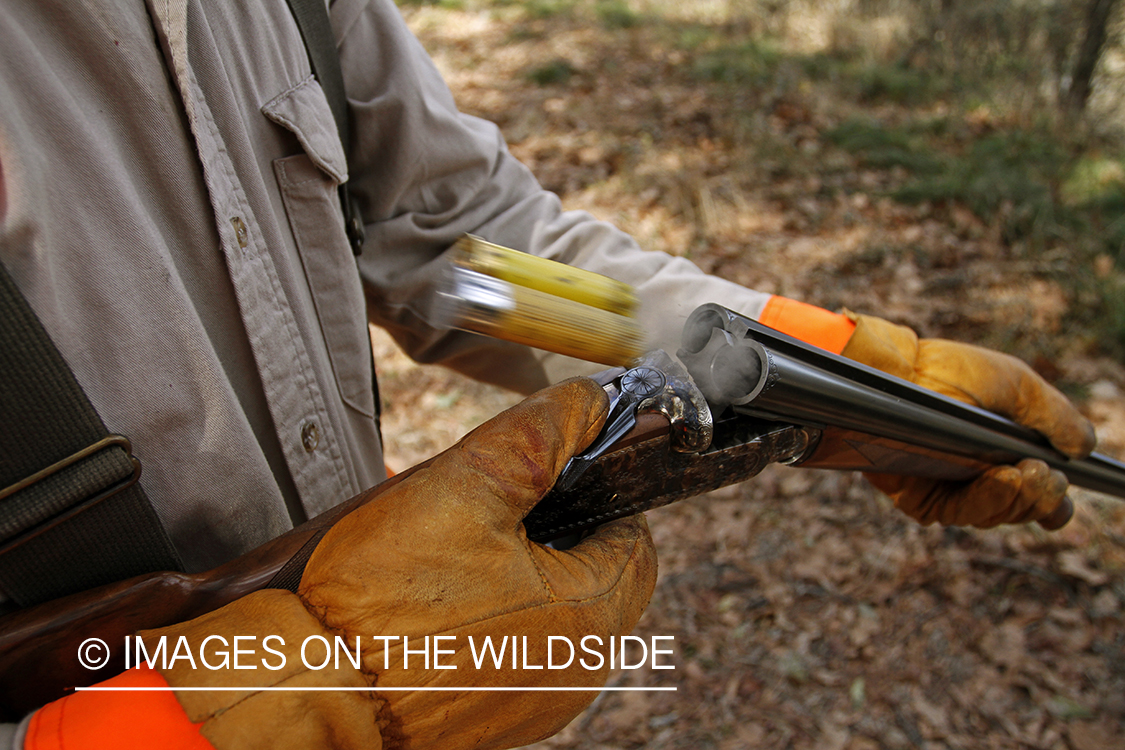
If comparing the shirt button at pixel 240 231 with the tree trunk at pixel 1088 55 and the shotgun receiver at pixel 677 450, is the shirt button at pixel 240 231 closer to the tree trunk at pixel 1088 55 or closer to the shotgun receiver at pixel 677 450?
the shotgun receiver at pixel 677 450

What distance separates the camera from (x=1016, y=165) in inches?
247

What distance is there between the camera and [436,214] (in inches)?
77.4

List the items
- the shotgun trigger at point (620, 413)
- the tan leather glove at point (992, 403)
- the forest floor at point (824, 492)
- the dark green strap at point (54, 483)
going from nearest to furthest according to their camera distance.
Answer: the dark green strap at point (54, 483), the shotgun trigger at point (620, 413), the tan leather glove at point (992, 403), the forest floor at point (824, 492)

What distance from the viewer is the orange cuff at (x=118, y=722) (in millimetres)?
1032

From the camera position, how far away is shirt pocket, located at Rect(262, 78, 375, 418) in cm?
150

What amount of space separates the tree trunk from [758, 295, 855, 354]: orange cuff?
662cm

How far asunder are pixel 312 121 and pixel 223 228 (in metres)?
0.38

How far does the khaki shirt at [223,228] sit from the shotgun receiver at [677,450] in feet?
0.49

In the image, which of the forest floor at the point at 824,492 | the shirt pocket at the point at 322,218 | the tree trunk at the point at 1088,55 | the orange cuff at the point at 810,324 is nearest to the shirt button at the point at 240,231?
the shirt pocket at the point at 322,218

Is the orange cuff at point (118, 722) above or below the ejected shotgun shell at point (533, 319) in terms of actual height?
below

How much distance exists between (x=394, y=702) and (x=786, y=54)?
9.37 m

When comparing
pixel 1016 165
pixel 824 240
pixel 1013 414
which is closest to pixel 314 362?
pixel 1013 414

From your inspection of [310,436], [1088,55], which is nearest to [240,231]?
[310,436]

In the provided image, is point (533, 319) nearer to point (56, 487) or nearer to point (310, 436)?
point (310, 436)
